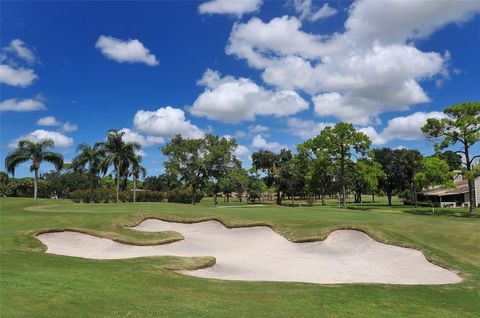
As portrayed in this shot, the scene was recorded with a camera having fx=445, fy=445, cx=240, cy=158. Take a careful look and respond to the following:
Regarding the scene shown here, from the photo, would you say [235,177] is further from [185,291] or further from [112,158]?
[185,291]

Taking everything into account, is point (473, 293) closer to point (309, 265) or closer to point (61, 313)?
point (309, 265)

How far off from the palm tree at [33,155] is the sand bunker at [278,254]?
1274 inches

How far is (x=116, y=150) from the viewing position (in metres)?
69.4

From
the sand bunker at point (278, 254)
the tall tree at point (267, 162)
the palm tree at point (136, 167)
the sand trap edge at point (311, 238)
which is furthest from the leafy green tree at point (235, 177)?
the sand bunker at point (278, 254)

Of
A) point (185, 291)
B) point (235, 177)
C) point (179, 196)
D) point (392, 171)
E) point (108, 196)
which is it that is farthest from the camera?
point (392, 171)

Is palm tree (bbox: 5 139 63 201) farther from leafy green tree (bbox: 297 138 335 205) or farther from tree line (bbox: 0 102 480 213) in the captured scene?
leafy green tree (bbox: 297 138 335 205)

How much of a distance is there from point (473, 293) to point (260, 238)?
42.9 ft

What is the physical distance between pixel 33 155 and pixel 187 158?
27172 millimetres

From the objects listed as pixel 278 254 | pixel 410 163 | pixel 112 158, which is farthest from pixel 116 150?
pixel 410 163

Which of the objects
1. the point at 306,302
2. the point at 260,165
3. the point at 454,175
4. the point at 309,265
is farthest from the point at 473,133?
the point at 260,165

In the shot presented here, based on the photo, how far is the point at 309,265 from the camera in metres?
22.2

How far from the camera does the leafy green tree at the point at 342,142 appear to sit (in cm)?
6094

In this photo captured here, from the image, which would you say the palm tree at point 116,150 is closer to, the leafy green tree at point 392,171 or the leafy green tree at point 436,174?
the leafy green tree at point 436,174

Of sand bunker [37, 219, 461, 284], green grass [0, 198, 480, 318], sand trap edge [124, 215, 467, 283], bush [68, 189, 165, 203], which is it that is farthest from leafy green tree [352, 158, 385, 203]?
bush [68, 189, 165, 203]
